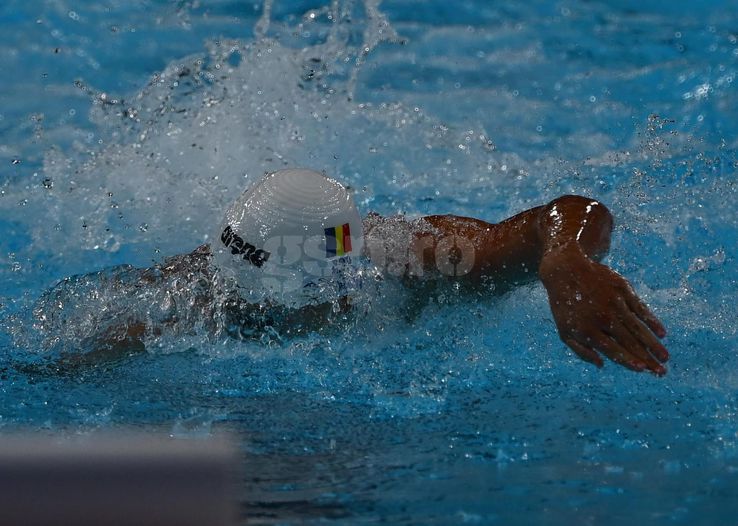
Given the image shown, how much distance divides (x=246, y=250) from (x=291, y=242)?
5.0 inches

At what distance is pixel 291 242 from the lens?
2.59 meters

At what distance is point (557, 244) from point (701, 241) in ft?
6.52

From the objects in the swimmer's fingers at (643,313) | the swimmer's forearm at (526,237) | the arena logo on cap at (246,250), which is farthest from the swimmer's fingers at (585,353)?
the arena logo on cap at (246,250)

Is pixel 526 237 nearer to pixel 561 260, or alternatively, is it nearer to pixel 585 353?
pixel 561 260

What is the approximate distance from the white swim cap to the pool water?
8.0 inches

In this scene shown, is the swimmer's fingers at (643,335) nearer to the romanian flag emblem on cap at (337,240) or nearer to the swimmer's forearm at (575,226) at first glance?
the swimmer's forearm at (575,226)

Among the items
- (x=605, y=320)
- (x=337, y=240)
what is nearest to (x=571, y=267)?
(x=605, y=320)

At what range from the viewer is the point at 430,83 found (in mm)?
5613

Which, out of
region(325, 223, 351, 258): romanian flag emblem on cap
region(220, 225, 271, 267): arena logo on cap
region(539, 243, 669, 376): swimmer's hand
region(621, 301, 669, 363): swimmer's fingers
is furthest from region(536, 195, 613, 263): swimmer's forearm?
region(220, 225, 271, 267): arena logo on cap

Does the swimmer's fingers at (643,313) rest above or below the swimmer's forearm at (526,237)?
below

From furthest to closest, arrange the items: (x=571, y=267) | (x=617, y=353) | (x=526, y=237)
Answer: (x=526, y=237)
(x=571, y=267)
(x=617, y=353)

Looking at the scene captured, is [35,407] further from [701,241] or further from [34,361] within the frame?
[701,241]

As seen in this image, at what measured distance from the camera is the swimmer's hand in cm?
187

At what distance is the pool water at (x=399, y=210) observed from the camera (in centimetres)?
190
